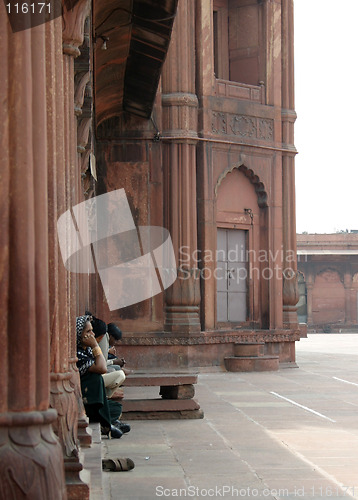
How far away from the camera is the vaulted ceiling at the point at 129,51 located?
10.5 m

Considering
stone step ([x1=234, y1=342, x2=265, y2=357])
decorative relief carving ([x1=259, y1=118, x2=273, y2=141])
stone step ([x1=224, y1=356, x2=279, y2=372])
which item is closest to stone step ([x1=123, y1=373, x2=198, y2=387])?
stone step ([x1=224, y1=356, x2=279, y2=372])

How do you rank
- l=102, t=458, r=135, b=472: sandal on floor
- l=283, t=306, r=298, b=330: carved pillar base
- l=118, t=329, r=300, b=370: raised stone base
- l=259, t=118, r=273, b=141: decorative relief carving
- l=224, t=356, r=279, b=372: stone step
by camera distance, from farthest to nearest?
l=283, t=306, r=298, b=330: carved pillar base, l=259, t=118, r=273, b=141: decorative relief carving, l=224, t=356, r=279, b=372: stone step, l=118, t=329, r=300, b=370: raised stone base, l=102, t=458, r=135, b=472: sandal on floor

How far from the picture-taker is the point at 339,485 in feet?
20.1

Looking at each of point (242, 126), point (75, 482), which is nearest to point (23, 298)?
point (75, 482)

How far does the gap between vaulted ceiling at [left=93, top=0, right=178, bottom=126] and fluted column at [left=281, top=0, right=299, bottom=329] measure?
3690mm

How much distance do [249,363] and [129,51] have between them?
6.99m

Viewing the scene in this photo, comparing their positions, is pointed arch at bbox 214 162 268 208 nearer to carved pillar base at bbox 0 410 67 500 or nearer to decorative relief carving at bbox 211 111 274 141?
decorative relief carving at bbox 211 111 274 141

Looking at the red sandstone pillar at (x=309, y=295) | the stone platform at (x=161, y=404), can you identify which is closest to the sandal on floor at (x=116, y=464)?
the stone platform at (x=161, y=404)

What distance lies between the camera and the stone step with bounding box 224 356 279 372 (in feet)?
54.4

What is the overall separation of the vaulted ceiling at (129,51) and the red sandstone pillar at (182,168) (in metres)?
0.79

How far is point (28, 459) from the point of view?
327 centimetres

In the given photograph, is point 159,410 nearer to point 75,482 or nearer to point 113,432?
point 113,432

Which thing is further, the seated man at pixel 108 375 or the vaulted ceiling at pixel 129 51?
the vaulted ceiling at pixel 129 51

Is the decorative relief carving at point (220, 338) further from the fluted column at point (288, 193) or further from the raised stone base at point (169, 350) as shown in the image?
the fluted column at point (288, 193)
